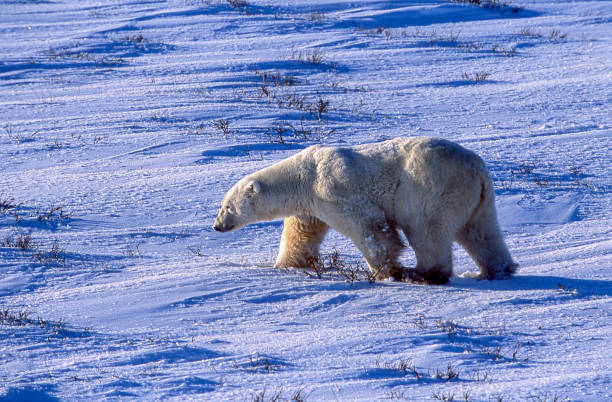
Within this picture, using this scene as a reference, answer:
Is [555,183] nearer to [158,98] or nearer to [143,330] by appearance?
[143,330]

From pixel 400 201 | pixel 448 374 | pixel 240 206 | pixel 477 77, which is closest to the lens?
pixel 448 374

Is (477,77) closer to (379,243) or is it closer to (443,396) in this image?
(379,243)

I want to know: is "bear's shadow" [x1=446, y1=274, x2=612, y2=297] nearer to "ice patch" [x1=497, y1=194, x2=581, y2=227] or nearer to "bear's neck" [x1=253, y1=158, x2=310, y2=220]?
"bear's neck" [x1=253, y1=158, x2=310, y2=220]

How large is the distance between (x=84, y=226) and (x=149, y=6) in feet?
51.7

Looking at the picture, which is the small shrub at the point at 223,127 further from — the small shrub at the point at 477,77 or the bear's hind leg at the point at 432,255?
the bear's hind leg at the point at 432,255

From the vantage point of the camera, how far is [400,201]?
6133mm

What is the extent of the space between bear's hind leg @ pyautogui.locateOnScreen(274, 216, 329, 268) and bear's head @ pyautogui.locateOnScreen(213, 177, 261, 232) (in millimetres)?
361

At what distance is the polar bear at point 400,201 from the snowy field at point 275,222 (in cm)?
30

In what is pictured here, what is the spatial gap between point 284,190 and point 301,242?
50 cm

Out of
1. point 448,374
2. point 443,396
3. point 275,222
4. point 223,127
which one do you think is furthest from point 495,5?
point 443,396

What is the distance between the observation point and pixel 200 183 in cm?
913

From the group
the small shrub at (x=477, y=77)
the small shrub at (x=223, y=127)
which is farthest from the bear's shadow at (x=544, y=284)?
the small shrub at (x=477, y=77)

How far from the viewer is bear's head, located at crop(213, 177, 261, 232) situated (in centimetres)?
693

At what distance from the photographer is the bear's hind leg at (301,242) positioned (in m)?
6.86
